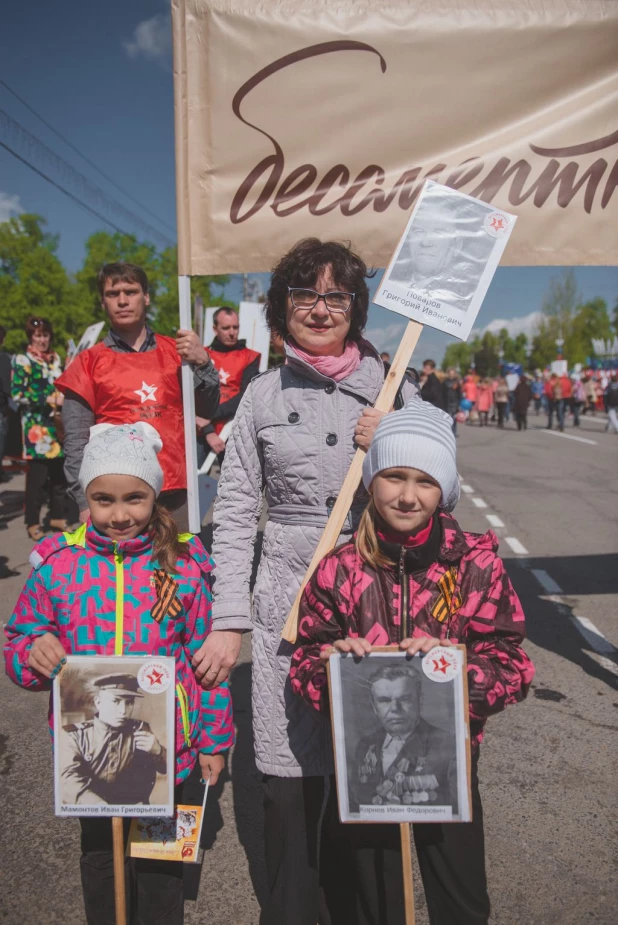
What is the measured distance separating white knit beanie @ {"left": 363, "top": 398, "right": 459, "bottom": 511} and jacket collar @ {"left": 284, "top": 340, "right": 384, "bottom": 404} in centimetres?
27

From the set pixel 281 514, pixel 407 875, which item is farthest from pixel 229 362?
Answer: pixel 407 875

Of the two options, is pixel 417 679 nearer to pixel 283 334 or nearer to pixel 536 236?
pixel 283 334

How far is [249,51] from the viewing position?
2.87 metres

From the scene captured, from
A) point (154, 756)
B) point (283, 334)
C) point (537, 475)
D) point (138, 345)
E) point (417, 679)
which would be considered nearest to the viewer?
point (417, 679)

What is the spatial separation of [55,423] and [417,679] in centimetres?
705

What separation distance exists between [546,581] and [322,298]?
16.3ft

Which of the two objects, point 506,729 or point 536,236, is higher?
point 536,236

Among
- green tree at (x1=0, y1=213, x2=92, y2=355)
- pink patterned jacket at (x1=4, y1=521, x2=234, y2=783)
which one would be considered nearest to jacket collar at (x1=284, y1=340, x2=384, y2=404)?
pink patterned jacket at (x1=4, y1=521, x2=234, y2=783)

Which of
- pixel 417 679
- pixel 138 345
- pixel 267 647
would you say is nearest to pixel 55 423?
pixel 138 345

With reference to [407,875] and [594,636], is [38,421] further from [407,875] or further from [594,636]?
[407,875]

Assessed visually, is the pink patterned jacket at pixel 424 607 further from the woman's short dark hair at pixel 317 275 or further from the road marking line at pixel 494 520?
the road marking line at pixel 494 520

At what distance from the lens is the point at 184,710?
2186mm

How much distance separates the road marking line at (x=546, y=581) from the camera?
6.28 metres

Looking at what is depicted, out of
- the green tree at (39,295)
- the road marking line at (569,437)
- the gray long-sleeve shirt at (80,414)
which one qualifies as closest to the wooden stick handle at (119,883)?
the gray long-sleeve shirt at (80,414)
